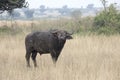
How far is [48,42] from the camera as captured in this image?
32.9ft

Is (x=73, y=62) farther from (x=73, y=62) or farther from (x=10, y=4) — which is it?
(x=10, y=4)

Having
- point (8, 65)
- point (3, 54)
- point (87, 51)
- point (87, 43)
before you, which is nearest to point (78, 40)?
point (87, 43)

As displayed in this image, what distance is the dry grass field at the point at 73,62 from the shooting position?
835 centimetres

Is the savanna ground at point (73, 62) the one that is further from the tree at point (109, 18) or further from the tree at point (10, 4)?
the tree at point (10, 4)

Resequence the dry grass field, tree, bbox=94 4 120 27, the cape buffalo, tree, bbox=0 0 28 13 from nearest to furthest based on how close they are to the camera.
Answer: the dry grass field, the cape buffalo, tree, bbox=94 4 120 27, tree, bbox=0 0 28 13

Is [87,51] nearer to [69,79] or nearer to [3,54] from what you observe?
[3,54]

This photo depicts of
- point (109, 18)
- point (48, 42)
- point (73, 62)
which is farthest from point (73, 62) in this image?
point (109, 18)

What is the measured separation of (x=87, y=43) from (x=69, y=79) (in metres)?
6.42

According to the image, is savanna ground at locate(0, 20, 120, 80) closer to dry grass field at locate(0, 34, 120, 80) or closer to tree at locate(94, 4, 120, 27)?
dry grass field at locate(0, 34, 120, 80)

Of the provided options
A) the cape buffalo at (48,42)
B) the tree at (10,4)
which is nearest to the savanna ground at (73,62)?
the cape buffalo at (48,42)

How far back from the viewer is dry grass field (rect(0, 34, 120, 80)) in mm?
8352

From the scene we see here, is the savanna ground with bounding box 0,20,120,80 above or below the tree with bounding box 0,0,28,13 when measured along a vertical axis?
above

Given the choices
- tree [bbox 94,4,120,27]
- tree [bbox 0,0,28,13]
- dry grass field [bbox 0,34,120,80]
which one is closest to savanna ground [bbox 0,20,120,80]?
dry grass field [bbox 0,34,120,80]

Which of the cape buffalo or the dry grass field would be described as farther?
the cape buffalo
